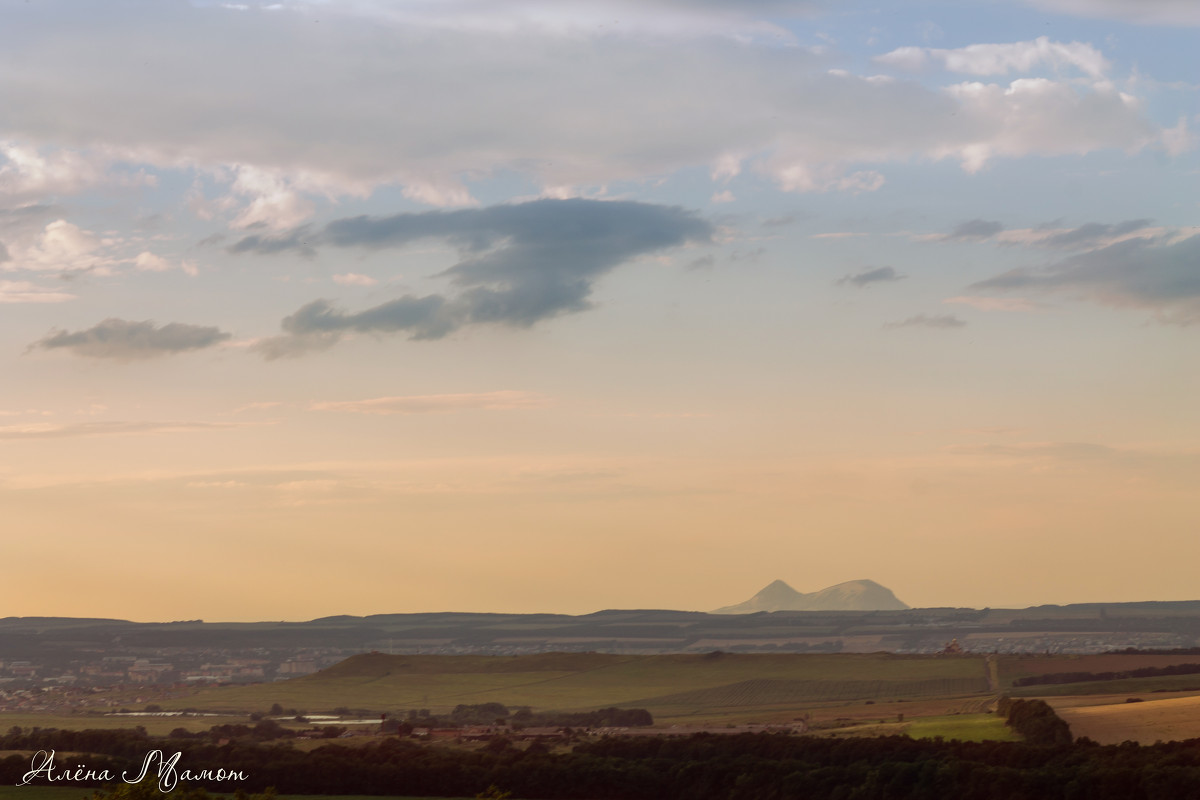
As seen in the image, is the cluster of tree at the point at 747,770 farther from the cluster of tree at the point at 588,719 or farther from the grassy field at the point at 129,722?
the grassy field at the point at 129,722

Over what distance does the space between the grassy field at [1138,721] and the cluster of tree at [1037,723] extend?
5.12 ft

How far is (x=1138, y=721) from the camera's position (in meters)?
112

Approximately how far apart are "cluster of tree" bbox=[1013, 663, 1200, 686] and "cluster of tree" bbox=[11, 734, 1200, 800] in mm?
84367

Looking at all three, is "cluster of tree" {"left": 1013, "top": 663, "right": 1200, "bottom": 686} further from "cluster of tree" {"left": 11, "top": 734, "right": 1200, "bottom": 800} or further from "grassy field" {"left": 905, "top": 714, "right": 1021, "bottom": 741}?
"cluster of tree" {"left": 11, "top": 734, "right": 1200, "bottom": 800}

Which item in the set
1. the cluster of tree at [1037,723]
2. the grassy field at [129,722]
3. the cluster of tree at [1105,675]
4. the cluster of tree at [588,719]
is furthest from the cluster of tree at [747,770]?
the cluster of tree at [1105,675]

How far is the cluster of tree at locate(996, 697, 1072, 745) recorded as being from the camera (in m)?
103

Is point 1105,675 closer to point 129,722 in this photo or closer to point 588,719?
point 588,719

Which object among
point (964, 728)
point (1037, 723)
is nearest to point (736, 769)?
point (1037, 723)

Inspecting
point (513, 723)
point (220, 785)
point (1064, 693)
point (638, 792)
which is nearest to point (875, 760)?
point (638, 792)

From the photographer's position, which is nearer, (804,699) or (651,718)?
(651,718)

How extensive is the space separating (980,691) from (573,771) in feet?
320

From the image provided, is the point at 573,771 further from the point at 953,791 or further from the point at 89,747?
the point at 89,747

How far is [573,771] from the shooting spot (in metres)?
98.0

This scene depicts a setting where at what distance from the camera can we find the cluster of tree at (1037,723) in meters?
103
